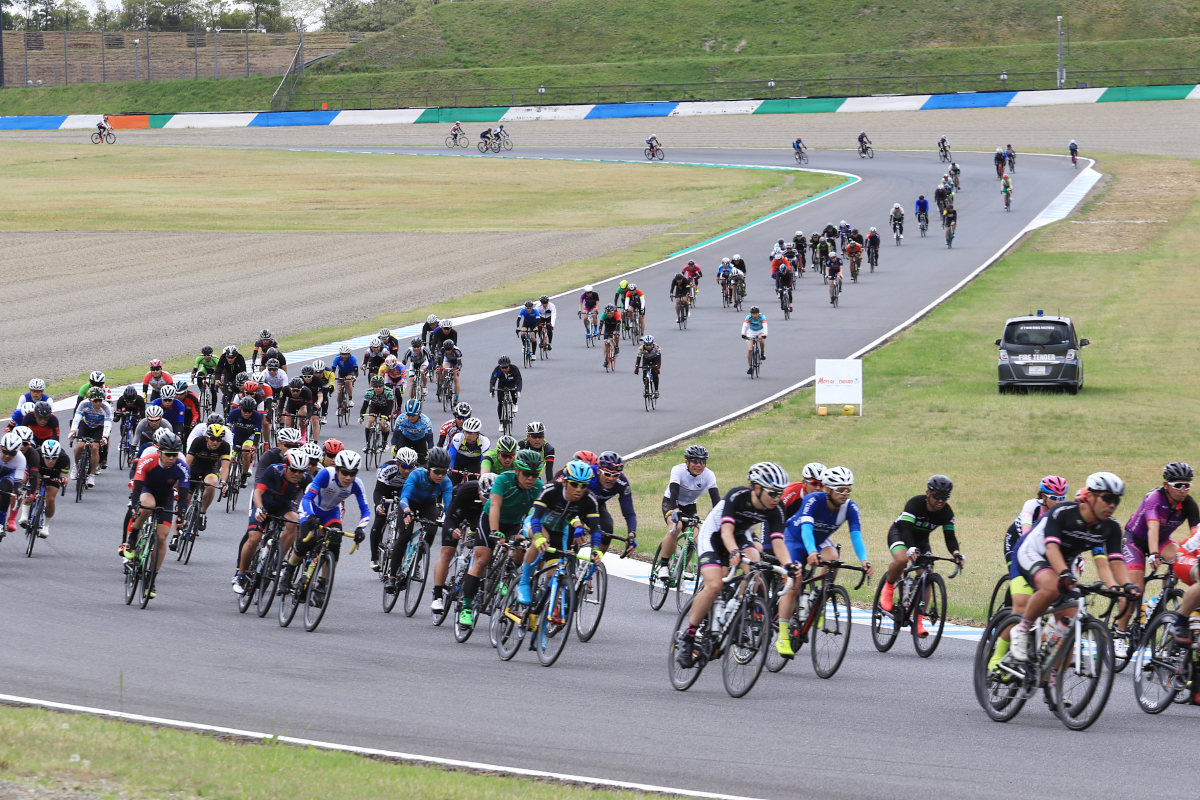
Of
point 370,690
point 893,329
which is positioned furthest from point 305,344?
point 370,690

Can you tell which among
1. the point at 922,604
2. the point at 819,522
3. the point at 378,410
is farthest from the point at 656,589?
the point at 378,410

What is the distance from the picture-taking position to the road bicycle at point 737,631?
1182 cm

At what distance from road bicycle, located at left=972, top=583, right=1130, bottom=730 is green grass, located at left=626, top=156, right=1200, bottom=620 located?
16.4 feet

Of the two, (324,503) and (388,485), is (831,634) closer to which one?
(324,503)

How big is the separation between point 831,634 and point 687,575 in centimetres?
354

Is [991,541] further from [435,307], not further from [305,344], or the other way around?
[435,307]

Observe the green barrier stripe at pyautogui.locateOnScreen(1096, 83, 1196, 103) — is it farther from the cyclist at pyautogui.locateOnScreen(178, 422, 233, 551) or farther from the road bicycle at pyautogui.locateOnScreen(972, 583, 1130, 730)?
the road bicycle at pyautogui.locateOnScreen(972, 583, 1130, 730)

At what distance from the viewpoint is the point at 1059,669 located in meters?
10.8

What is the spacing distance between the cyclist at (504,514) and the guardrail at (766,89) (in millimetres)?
86722

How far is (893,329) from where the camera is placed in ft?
142

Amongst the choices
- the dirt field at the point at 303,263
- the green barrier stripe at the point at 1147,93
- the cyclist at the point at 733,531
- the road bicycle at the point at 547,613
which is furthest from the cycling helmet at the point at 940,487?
the green barrier stripe at the point at 1147,93

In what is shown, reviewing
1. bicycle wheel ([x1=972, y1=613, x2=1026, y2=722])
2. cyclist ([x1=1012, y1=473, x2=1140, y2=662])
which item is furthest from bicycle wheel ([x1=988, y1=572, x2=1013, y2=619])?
cyclist ([x1=1012, y1=473, x2=1140, y2=662])

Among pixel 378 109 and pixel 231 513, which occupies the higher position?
pixel 378 109

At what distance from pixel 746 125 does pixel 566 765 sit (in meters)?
87.2
